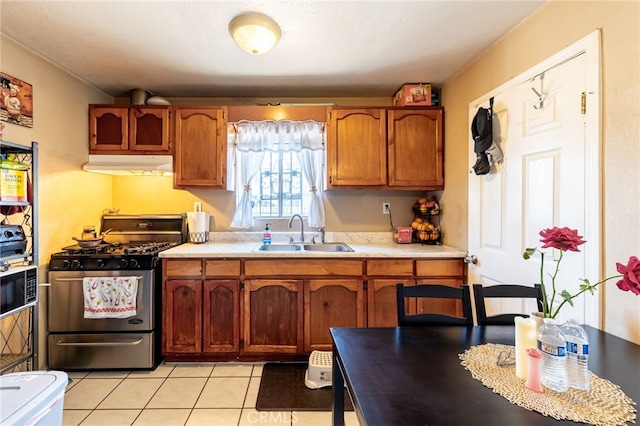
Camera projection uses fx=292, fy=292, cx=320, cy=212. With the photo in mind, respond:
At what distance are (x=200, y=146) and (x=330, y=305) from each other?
186 centimetres

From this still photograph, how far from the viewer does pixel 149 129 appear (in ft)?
8.97

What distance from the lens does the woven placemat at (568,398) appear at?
730mm

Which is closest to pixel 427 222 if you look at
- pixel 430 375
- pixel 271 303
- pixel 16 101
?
pixel 271 303

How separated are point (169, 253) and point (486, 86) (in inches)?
108

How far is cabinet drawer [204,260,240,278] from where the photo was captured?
237 centimetres

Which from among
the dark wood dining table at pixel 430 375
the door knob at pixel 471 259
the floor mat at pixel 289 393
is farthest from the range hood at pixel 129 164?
the door knob at pixel 471 259

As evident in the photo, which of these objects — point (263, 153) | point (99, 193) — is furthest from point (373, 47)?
point (99, 193)

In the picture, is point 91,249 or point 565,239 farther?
point 91,249

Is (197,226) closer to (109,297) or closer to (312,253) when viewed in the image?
(109,297)

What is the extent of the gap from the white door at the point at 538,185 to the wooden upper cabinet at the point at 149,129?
268cm

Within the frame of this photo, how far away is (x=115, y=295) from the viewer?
7.23ft

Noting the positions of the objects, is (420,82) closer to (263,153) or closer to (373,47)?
(373,47)

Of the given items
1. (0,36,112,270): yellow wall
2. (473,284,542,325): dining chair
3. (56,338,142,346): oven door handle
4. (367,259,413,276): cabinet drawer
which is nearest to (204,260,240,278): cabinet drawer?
(56,338,142,346): oven door handle

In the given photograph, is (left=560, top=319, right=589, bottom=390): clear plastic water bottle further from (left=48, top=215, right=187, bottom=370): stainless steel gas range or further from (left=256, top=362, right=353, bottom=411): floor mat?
(left=48, top=215, right=187, bottom=370): stainless steel gas range
